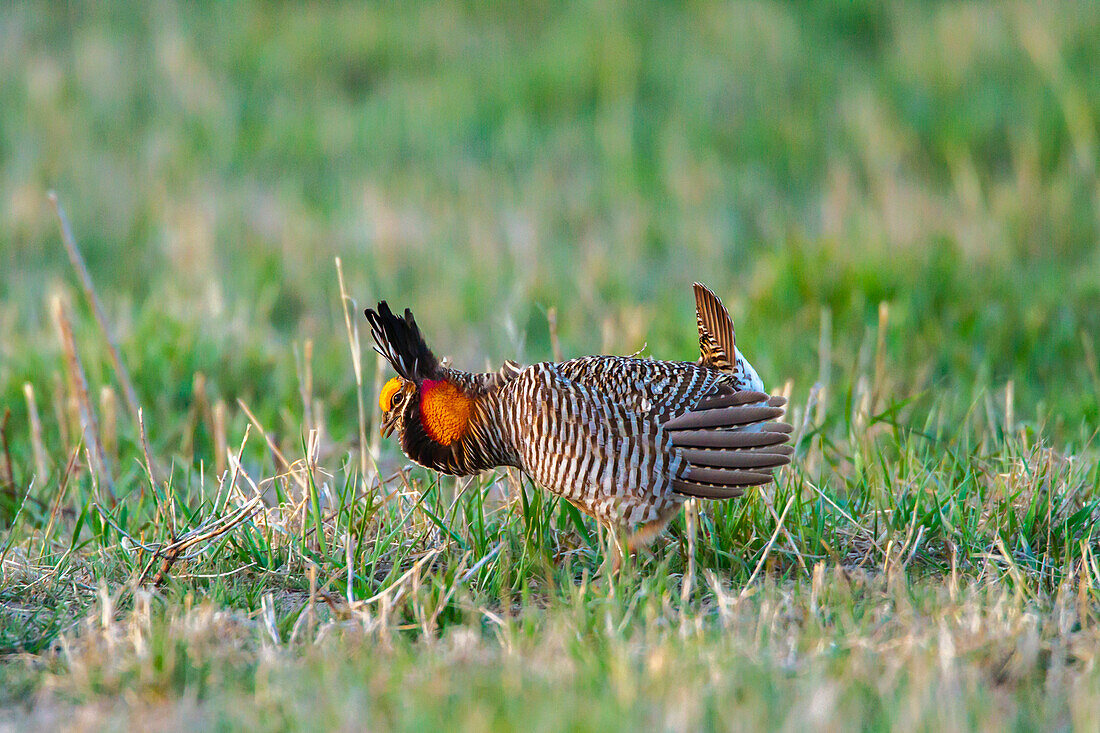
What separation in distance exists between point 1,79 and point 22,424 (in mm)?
5538

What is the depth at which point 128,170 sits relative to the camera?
8.37 metres

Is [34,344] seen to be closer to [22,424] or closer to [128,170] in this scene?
[22,424]

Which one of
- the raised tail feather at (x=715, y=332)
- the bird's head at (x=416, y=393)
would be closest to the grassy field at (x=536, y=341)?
the bird's head at (x=416, y=393)

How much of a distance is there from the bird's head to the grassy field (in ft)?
0.43

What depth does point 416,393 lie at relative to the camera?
331 centimetres

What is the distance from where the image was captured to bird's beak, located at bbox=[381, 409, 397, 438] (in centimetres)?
334

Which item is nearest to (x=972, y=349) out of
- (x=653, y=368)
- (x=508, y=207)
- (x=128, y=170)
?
(x=653, y=368)

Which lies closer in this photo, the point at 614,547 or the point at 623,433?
the point at 623,433

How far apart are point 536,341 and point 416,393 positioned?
3.05 metres

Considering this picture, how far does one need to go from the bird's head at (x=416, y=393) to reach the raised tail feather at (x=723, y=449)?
64 centimetres

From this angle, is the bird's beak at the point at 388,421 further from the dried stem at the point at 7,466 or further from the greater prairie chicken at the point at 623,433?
the dried stem at the point at 7,466

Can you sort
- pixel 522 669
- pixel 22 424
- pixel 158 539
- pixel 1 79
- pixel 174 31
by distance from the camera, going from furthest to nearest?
pixel 174 31 → pixel 1 79 → pixel 22 424 → pixel 158 539 → pixel 522 669

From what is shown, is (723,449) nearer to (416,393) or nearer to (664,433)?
(664,433)

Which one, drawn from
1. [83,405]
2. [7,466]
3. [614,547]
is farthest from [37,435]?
[614,547]
